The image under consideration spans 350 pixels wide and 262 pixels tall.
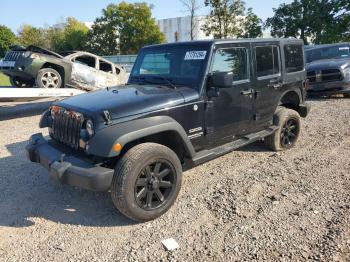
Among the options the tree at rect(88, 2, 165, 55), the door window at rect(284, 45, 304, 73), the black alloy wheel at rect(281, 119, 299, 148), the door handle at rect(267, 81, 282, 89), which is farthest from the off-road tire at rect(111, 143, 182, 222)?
the tree at rect(88, 2, 165, 55)

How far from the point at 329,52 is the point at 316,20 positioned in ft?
61.9

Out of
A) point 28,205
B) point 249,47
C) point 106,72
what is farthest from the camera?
point 106,72

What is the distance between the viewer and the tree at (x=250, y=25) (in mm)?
29641

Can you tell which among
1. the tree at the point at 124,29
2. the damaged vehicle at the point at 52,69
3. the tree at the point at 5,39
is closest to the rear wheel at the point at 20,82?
the damaged vehicle at the point at 52,69

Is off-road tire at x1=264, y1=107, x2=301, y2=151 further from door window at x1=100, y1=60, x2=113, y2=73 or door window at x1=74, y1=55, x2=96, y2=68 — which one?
door window at x1=100, y1=60, x2=113, y2=73

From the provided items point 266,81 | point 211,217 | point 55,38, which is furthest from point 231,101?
point 55,38

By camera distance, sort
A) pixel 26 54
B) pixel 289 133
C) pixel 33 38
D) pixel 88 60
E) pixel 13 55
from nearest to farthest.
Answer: pixel 289 133 → pixel 26 54 → pixel 13 55 → pixel 88 60 → pixel 33 38

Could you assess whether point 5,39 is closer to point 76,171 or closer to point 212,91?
point 212,91

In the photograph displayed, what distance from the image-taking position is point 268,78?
531 centimetres

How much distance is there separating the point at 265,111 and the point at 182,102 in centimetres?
186

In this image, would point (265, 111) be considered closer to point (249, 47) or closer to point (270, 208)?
point (249, 47)

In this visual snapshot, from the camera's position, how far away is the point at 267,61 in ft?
17.5

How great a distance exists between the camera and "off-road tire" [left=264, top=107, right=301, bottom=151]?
573 centimetres

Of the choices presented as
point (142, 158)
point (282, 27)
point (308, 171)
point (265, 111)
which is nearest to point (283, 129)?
point (265, 111)
